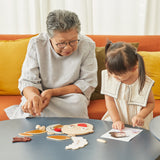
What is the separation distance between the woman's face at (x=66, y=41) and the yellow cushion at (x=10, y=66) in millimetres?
564

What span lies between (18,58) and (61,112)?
0.73 metres

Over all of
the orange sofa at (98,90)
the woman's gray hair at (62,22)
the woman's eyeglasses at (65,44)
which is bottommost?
the orange sofa at (98,90)

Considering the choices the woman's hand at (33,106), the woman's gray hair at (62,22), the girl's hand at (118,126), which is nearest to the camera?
the girl's hand at (118,126)

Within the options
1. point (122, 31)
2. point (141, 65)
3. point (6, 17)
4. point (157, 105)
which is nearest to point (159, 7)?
point (122, 31)

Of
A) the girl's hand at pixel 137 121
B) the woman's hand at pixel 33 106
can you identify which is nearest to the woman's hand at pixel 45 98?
the woman's hand at pixel 33 106

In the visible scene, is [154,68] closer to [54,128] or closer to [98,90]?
[98,90]

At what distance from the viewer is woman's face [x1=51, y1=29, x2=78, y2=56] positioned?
1.84 meters

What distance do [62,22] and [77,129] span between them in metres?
0.71

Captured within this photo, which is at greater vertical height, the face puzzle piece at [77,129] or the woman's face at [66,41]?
the woman's face at [66,41]

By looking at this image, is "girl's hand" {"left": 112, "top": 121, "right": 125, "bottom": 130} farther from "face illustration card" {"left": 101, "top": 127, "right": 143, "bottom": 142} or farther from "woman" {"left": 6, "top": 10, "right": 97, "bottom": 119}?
"woman" {"left": 6, "top": 10, "right": 97, "bottom": 119}

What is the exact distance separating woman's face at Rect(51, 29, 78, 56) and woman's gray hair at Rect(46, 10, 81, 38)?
0.09 ft

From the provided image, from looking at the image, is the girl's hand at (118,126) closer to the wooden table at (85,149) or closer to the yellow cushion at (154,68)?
the wooden table at (85,149)

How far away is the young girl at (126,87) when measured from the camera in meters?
1.50

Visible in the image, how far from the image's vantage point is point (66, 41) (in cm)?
186
